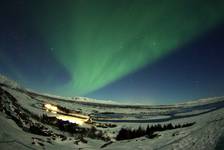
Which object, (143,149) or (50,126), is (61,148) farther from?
(143,149)

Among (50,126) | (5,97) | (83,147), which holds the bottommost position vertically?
(83,147)

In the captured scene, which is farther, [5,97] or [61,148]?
[5,97]

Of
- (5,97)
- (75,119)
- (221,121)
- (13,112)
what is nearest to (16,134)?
(13,112)

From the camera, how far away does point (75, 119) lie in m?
18.9

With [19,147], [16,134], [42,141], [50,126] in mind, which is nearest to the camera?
[19,147]

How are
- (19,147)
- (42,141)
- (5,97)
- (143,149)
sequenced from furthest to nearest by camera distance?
(5,97)
(42,141)
(143,149)
(19,147)

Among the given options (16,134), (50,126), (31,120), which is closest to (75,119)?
(50,126)

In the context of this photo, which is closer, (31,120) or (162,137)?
(162,137)

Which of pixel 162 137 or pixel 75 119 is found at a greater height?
pixel 75 119

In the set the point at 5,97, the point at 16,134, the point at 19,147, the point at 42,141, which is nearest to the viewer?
the point at 19,147

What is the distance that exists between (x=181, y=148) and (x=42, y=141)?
766 cm

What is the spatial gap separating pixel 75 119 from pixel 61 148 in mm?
5607

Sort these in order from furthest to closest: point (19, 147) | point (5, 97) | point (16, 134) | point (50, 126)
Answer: point (50, 126) → point (5, 97) → point (16, 134) → point (19, 147)

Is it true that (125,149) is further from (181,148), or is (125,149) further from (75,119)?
(75,119)
